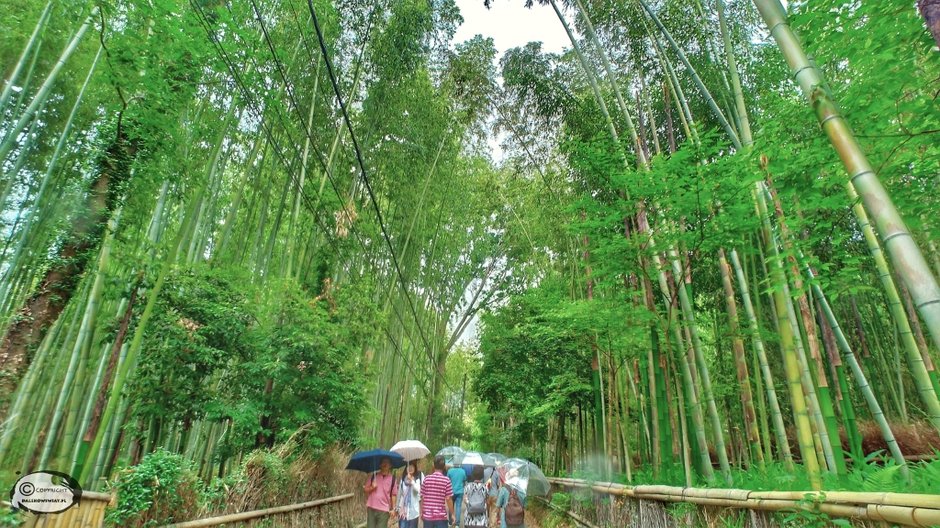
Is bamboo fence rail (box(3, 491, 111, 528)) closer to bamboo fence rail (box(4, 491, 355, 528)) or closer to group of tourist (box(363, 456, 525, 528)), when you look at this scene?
bamboo fence rail (box(4, 491, 355, 528))

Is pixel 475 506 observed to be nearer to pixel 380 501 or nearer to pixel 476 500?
pixel 476 500

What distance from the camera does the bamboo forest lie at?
2.24 metres

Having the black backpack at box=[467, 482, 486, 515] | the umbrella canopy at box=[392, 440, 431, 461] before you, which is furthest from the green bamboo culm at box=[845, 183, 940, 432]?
the umbrella canopy at box=[392, 440, 431, 461]

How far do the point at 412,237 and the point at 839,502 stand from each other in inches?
312

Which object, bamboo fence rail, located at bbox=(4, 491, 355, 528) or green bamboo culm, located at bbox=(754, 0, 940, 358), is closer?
green bamboo culm, located at bbox=(754, 0, 940, 358)

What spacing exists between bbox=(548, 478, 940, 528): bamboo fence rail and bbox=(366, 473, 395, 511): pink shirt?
224 centimetres

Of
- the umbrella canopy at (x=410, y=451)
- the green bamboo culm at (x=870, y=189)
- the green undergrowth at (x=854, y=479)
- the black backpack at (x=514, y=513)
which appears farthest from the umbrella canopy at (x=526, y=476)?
the green bamboo culm at (x=870, y=189)

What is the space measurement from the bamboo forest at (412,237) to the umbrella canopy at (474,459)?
40cm

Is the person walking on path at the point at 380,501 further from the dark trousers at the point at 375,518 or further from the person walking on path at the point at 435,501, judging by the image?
the person walking on path at the point at 435,501

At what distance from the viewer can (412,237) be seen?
923 centimetres

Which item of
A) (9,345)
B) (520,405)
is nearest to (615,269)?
(9,345)

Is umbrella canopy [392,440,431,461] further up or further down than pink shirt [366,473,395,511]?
further up

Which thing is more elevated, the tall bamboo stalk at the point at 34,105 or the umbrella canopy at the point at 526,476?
the tall bamboo stalk at the point at 34,105

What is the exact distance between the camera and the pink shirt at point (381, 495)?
391cm
